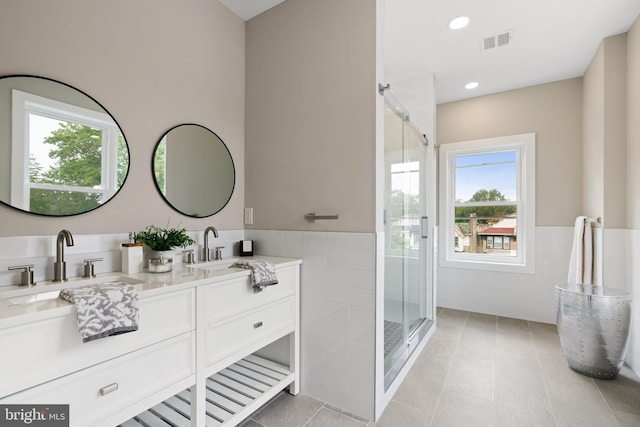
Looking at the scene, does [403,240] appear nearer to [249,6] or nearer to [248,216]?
[248,216]

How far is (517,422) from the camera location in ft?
5.58

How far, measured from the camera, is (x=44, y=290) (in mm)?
1183

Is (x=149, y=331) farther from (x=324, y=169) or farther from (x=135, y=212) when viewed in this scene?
(x=324, y=169)

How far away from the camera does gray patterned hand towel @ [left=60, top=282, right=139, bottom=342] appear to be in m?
0.93

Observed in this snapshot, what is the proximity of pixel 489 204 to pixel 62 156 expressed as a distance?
414 cm

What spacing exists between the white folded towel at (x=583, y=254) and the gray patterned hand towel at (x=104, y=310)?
3550 mm

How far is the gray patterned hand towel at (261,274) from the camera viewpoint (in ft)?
5.16

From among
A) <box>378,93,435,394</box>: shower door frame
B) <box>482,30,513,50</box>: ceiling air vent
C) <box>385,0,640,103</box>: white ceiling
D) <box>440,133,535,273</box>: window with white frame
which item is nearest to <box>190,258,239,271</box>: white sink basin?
<box>378,93,435,394</box>: shower door frame

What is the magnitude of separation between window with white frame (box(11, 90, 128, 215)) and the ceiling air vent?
2.97 m

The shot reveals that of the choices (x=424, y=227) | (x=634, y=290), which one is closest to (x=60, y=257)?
(x=424, y=227)

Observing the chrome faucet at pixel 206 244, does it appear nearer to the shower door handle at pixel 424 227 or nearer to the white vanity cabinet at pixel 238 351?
the white vanity cabinet at pixel 238 351

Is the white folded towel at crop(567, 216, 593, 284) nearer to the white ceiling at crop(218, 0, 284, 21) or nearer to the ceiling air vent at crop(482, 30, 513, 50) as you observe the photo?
the ceiling air vent at crop(482, 30, 513, 50)

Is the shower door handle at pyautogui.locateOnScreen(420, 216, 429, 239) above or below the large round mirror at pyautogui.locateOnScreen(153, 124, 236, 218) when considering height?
below

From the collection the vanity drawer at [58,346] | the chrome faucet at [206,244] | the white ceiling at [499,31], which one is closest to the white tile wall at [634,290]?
the white ceiling at [499,31]
